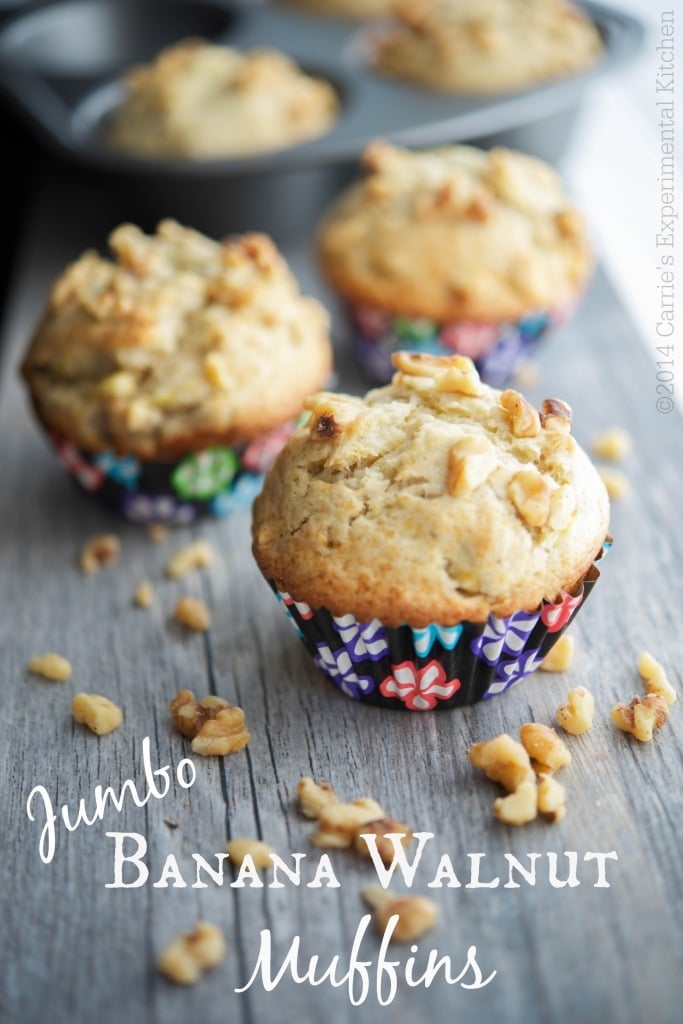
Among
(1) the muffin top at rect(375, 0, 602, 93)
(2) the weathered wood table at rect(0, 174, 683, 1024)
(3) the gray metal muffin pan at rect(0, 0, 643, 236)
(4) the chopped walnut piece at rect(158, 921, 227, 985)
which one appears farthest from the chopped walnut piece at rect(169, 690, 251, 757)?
(1) the muffin top at rect(375, 0, 602, 93)

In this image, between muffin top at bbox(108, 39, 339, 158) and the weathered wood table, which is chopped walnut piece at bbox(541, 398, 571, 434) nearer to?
the weathered wood table

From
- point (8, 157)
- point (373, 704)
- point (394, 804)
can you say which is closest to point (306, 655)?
point (373, 704)

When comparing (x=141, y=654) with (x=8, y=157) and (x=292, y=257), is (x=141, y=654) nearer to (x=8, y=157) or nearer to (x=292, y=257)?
(x=292, y=257)

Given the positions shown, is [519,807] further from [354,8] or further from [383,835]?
[354,8]

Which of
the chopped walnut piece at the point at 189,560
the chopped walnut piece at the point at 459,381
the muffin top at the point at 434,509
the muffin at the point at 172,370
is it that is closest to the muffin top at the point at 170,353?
the muffin at the point at 172,370

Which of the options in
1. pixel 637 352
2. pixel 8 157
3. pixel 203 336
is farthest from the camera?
pixel 8 157

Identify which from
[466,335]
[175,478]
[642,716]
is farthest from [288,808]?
[466,335]
